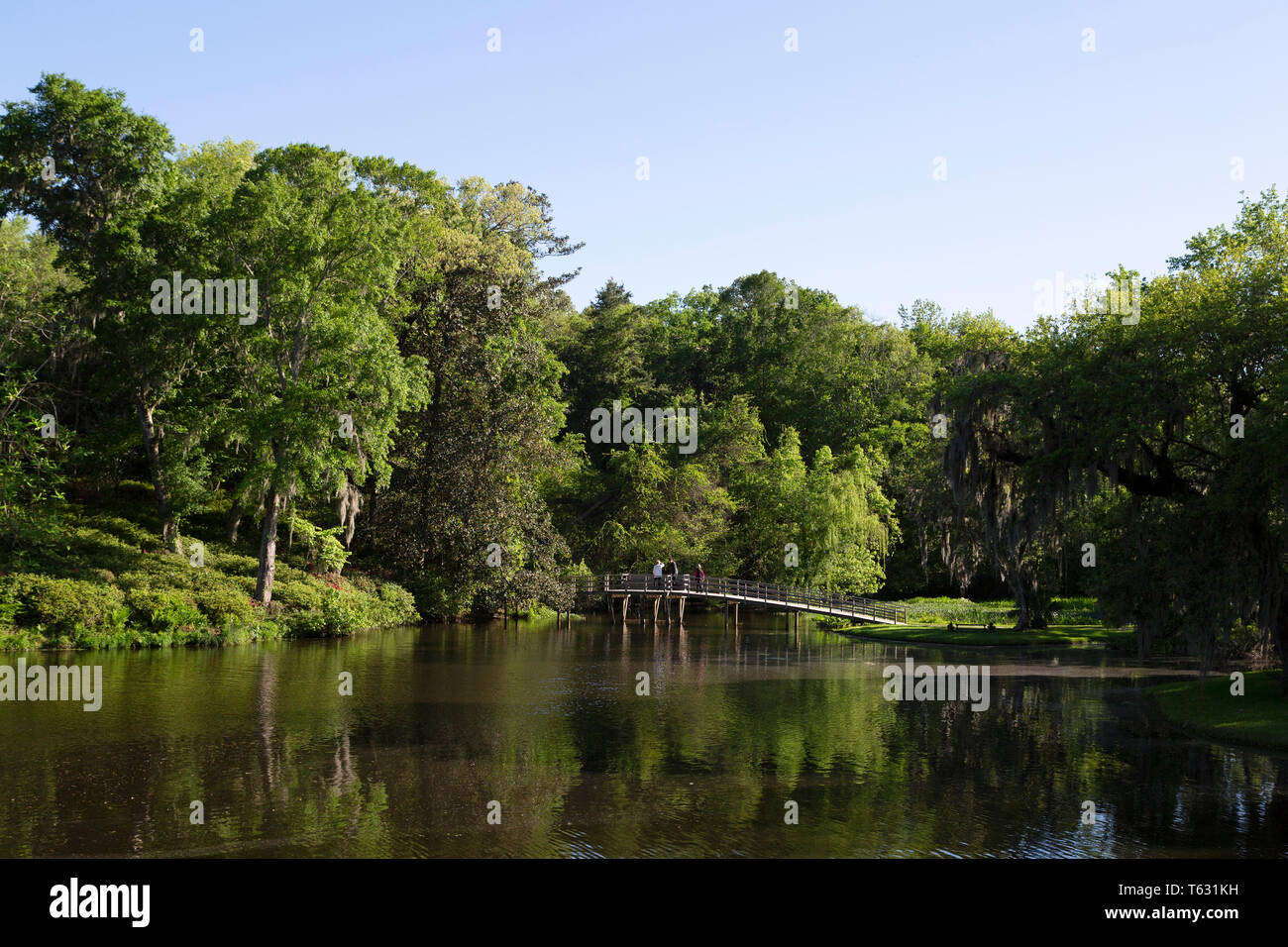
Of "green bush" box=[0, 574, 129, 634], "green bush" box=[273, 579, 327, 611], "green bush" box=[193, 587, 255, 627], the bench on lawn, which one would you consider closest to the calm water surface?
"green bush" box=[0, 574, 129, 634]

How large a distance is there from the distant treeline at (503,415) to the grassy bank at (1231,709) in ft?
4.18

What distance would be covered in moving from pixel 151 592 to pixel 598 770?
22723 millimetres

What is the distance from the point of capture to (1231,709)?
2142 centimetres

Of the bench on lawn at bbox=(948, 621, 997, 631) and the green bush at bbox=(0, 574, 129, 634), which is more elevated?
the green bush at bbox=(0, 574, 129, 634)

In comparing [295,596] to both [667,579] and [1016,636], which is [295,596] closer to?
[667,579]

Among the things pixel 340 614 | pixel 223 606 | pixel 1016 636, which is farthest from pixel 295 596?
pixel 1016 636

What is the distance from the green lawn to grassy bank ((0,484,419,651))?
21837 mm

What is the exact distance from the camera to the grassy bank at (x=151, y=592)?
30.3 meters

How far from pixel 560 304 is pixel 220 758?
72.5 metres

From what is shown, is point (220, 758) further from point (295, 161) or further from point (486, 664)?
point (295, 161)

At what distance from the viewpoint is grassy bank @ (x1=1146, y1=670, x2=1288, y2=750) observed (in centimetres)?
1925

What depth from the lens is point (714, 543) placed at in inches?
2338

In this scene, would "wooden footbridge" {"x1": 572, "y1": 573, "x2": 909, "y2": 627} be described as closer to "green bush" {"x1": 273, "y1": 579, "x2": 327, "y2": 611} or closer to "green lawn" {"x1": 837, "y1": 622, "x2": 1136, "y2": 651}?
"green lawn" {"x1": 837, "y1": 622, "x2": 1136, "y2": 651}

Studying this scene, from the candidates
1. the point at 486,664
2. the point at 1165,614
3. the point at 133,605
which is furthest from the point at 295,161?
the point at 1165,614
